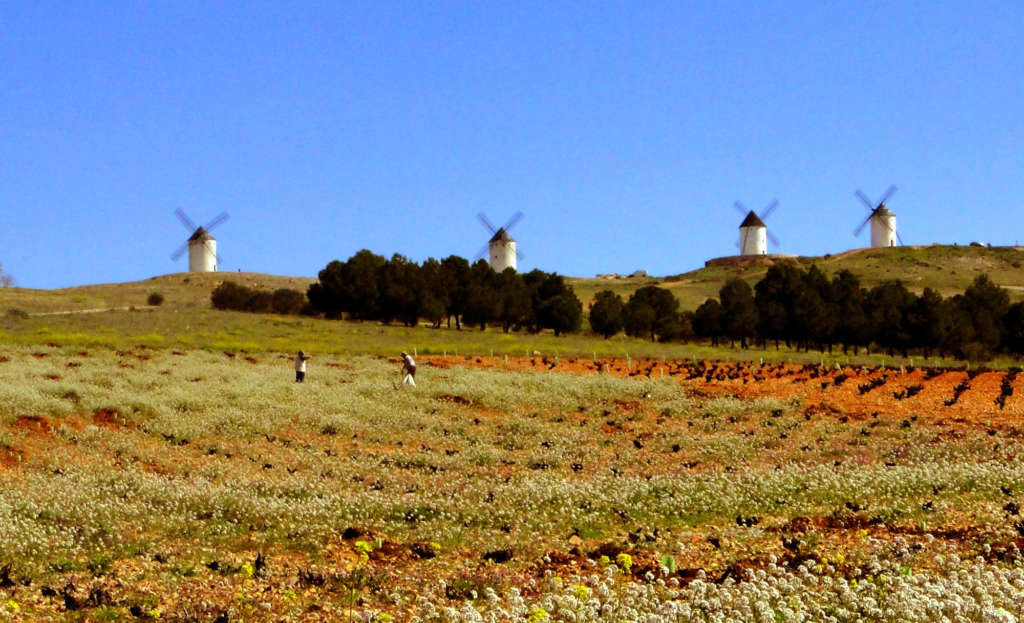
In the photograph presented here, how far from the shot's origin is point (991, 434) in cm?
2742

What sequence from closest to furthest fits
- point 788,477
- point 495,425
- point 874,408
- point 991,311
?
point 788,477 → point 495,425 → point 874,408 → point 991,311

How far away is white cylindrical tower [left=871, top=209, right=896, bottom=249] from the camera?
7003 inches

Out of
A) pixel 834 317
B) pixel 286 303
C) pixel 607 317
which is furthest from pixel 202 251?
pixel 834 317

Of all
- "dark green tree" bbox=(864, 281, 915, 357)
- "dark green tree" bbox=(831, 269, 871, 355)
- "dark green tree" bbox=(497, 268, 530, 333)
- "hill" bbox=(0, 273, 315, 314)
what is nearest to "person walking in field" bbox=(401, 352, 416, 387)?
"dark green tree" bbox=(864, 281, 915, 357)

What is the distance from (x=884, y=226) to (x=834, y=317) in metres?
94.4

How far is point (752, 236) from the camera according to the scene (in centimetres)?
Answer: 17900

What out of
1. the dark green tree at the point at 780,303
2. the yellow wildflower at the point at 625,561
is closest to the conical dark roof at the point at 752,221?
the dark green tree at the point at 780,303

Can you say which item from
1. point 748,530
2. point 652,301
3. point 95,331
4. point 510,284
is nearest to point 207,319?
point 95,331

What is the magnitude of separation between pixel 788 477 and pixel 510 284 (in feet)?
285

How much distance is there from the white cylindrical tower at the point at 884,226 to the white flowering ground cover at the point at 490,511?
15245 centimetres

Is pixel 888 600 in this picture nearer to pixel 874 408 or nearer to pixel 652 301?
pixel 874 408

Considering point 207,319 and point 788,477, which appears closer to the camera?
point 788,477

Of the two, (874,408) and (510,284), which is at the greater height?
(510,284)

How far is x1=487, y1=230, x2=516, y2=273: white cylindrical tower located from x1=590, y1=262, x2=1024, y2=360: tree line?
2723 inches
